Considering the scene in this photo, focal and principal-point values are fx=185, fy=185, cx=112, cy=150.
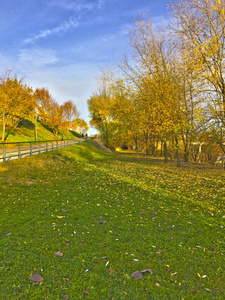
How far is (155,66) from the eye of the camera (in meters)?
17.9

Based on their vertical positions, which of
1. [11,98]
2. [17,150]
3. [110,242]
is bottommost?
[110,242]

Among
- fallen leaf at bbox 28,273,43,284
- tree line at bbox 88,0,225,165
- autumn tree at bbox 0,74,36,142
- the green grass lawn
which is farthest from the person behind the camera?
autumn tree at bbox 0,74,36,142

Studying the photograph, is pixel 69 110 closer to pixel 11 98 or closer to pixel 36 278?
pixel 11 98

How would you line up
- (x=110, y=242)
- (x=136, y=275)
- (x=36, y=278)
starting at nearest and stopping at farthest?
(x=36, y=278), (x=136, y=275), (x=110, y=242)

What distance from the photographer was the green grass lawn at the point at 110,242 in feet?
12.3

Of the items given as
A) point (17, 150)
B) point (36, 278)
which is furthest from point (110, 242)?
point (17, 150)

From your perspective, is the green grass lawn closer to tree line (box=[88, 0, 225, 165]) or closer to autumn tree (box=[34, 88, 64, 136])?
tree line (box=[88, 0, 225, 165])

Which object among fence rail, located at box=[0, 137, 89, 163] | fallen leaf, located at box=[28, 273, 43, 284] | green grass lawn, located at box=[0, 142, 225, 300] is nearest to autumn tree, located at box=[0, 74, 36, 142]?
fence rail, located at box=[0, 137, 89, 163]

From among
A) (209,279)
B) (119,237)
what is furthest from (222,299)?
(119,237)

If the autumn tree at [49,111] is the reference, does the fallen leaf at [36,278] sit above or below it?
A: below

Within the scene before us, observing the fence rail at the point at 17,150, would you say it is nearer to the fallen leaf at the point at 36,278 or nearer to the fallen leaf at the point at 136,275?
the fallen leaf at the point at 36,278

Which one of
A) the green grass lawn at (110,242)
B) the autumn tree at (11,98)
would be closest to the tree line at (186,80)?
the green grass lawn at (110,242)

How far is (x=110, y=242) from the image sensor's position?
17.7ft

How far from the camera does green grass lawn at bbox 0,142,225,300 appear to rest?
147 inches
